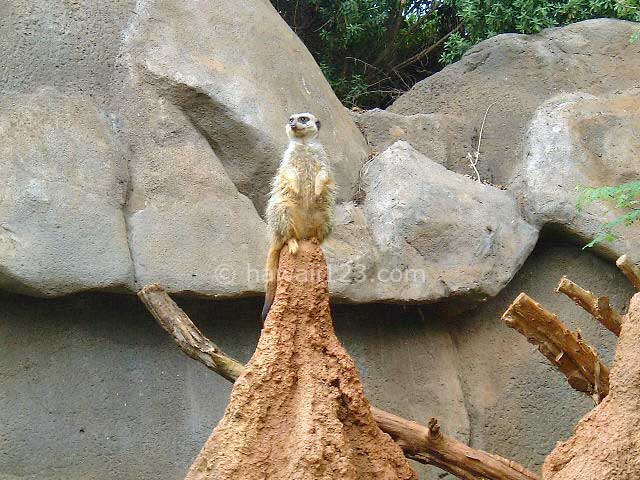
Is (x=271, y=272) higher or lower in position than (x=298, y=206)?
lower

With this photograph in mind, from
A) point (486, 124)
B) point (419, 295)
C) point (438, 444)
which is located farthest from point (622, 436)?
point (486, 124)

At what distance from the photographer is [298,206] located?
4109mm

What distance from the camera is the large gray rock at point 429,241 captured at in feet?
17.5

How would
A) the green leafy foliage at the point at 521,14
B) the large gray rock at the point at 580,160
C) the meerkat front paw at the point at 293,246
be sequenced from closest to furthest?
the meerkat front paw at the point at 293,246
the large gray rock at the point at 580,160
the green leafy foliage at the point at 521,14

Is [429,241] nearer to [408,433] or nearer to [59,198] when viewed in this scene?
[408,433]

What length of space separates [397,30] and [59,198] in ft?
12.6

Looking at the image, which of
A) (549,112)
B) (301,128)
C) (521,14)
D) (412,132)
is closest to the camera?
(301,128)

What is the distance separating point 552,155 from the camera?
575cm

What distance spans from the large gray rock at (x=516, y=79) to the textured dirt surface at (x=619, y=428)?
10.9ft

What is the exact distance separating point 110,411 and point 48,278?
88 cm

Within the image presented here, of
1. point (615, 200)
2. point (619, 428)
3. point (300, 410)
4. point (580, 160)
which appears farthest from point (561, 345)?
point (580, 160)

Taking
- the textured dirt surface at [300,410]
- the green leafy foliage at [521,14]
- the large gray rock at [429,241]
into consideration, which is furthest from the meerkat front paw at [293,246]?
the green leafy foliage at [521,14]

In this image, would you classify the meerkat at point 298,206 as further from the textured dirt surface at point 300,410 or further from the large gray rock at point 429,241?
the large gray rock at point 429,241

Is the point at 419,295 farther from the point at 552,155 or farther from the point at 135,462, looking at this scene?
the point at 135,462
